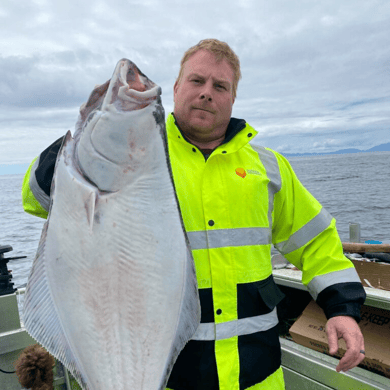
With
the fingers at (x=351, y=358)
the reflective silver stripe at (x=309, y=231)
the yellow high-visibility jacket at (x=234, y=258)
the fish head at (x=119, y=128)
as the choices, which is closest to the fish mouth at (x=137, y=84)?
the fish head at (x=119, y=128)

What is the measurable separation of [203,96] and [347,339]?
52.9 inches

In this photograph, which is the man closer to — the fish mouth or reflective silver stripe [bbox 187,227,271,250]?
reflective silver stripe [bbox 187,227,271,250]

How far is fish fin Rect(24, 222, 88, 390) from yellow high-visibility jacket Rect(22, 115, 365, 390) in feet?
1.19

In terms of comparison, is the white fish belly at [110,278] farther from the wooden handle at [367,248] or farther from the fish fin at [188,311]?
the wooden handle at [367,248]

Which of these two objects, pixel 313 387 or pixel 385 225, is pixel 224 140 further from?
pixel 385 225

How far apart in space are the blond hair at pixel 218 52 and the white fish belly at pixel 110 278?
0.86m

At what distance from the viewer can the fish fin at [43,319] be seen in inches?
52.8

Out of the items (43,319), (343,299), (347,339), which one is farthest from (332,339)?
(43,319)

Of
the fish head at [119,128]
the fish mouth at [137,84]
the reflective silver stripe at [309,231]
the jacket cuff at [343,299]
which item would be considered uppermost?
the fish mouth at [137,84]

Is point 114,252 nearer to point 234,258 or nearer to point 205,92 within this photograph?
point 234,258

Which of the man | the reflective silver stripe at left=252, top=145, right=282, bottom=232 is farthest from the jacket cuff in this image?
the reflective silver stripe at left=252, top=145, right=282, bottom=232

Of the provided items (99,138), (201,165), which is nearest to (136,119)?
(99,138)

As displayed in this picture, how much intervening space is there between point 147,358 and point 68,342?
0.29m

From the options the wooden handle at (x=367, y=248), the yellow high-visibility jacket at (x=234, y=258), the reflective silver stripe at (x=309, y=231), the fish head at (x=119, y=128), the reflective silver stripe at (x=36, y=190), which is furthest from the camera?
the wooden handle at (x=367, y=248)
